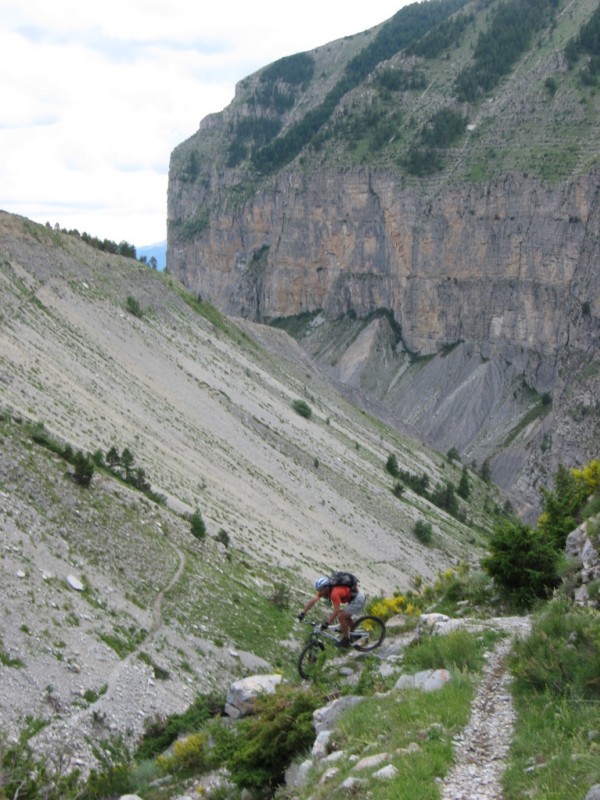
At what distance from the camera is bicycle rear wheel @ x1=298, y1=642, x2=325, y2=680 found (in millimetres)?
14695

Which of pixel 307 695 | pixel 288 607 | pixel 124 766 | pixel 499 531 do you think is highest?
pixel 499 531

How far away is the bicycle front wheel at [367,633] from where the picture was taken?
1509 cm

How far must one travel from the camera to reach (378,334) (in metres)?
126

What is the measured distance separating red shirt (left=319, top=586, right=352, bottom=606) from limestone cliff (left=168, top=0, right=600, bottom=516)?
200 feet

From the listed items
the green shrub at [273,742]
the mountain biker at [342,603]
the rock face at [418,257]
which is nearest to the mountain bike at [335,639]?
the mountain biker at [342,603]

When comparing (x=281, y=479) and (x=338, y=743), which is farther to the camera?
(x=281, y=479)

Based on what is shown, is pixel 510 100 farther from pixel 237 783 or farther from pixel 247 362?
pixel 237 783

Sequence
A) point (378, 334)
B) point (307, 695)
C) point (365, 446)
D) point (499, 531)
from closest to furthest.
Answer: point (307, 695)
point (499, 531)
point (365, 446)
point (378, 334)

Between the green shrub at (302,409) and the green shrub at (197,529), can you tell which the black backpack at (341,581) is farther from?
the green shrub at (302,409)

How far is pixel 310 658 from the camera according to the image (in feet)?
49.4

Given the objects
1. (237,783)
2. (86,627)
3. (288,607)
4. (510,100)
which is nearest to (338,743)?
(237,783)

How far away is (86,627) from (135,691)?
190 cm

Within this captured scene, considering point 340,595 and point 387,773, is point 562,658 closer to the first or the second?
point 387,773

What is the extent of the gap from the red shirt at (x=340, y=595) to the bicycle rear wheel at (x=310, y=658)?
70 cm
